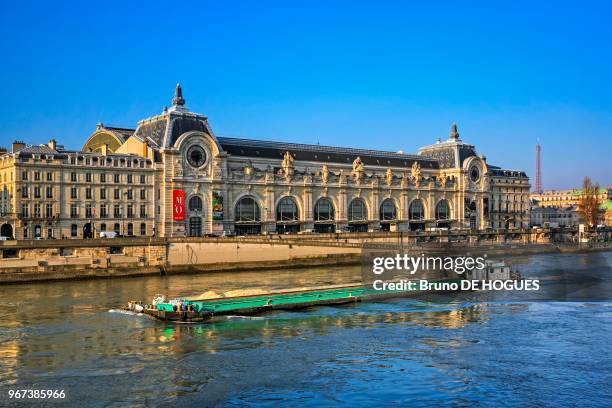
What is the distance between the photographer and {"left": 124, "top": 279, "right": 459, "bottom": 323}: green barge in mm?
46500

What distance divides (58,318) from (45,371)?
14.4 m

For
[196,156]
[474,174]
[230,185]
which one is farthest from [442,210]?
[196,156]

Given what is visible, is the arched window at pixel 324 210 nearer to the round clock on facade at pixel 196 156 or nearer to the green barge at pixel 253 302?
the round clock on facade at pixel 196 156

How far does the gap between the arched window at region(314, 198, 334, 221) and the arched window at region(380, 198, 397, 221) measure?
1144 cm

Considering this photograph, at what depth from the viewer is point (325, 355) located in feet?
121

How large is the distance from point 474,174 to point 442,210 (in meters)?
12.0

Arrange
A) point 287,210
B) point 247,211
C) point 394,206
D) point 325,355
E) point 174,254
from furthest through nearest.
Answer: point 394,206 → point 287,210 → point 247,211 → point 174,254 → point 325,355

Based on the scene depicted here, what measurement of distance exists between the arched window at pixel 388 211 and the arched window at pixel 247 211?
26.6 metres

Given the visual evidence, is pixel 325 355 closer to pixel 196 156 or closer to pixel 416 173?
pixel 196 156

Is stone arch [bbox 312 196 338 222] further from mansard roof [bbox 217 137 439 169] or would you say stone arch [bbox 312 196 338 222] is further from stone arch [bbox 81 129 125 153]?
stone arch [bbox 81 129 125 153]

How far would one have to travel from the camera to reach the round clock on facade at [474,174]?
140875 mm

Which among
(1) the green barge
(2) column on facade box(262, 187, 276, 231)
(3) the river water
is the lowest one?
(3) the river water

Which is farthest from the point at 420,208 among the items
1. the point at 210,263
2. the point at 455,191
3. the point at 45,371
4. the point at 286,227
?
the point at 45,371

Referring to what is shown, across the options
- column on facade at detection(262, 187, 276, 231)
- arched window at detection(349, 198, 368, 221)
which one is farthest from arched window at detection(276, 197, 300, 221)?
arched window at detection(349, 198, 368, 221)
